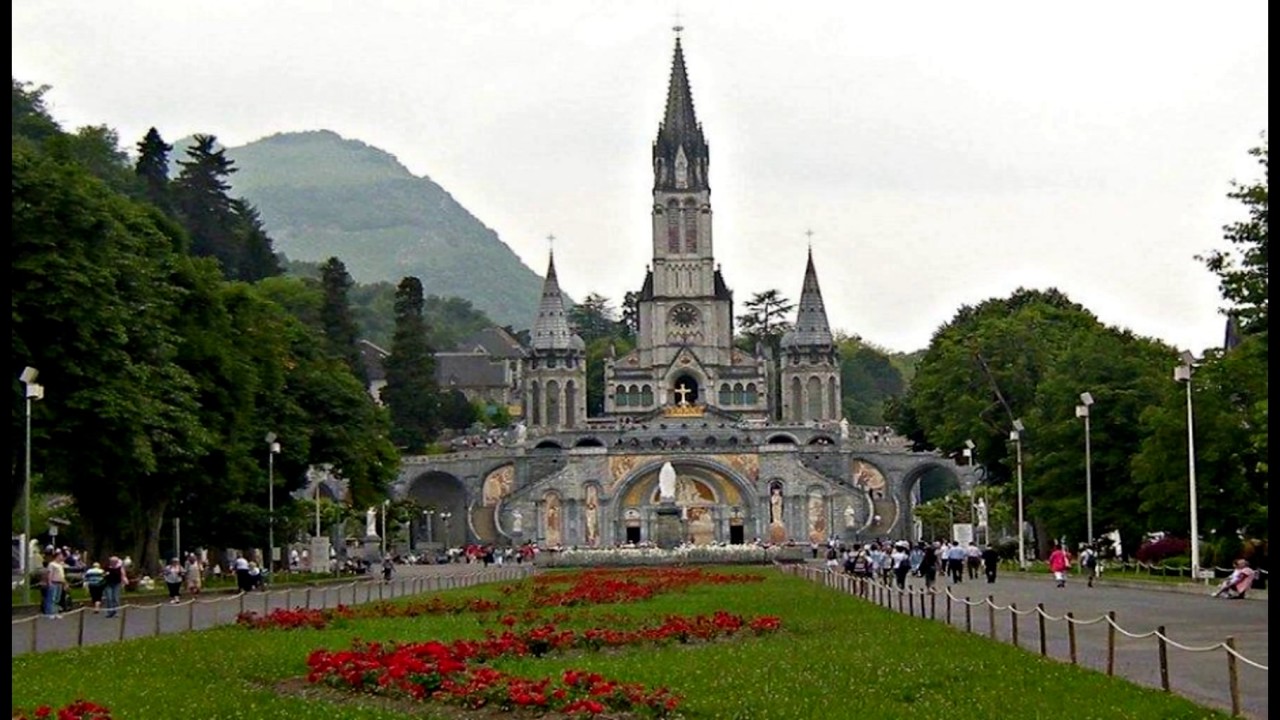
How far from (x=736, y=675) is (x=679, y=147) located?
135332mm

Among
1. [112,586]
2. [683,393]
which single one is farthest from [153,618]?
[683,393]

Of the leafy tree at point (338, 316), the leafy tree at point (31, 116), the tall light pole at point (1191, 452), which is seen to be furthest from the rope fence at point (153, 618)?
the leafy tree at point (338, 316)

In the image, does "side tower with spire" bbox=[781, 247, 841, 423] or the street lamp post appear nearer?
the street lamp post

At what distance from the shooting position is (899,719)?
16375 millimetres

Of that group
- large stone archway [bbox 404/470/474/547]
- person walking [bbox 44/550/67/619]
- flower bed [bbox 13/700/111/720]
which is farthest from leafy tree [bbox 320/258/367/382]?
flower bed [bbox 13/700/111/720]

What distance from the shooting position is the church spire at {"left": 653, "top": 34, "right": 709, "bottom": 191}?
154750 mm

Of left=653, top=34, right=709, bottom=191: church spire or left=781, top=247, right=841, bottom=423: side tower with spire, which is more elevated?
left=653, top=34, right=709, bottom=191: church spire

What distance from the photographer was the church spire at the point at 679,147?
15475 centimetres

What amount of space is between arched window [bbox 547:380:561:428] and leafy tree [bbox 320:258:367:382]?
2336cm

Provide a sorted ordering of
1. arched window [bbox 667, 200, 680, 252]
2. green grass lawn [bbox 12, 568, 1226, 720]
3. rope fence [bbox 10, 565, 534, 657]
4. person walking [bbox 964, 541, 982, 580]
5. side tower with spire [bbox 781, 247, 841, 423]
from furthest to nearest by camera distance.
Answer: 1. arched window [bbox 667, 200, 680, 252]
2. side tower with spire [bbox 781, 247, 841, 423]
3. person walking [bbox 964, 541, 982, 580]
4. rope fence [bbox 10, 565, 534, 657]
5. green grass lawn [bbox 12, 568, 1226, 720]

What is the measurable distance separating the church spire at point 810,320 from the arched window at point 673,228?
9504 mm

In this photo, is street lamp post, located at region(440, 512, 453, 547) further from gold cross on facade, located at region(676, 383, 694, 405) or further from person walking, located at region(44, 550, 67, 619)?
person walking, located at region(44, 550, 67, 619)

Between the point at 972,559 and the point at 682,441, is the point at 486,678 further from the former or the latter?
the point at 682,441

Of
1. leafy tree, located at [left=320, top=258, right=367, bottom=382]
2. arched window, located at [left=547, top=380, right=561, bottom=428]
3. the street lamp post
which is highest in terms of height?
→ leafy tree, located at [left=320, top=258, right=367, bottom=382]
